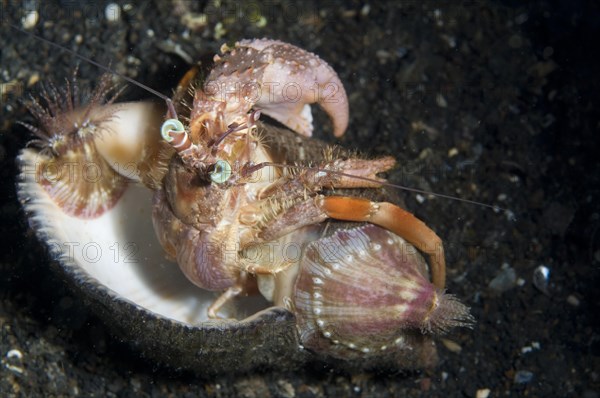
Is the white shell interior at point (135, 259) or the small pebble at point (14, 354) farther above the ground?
the white shell interior at point (135, 259)

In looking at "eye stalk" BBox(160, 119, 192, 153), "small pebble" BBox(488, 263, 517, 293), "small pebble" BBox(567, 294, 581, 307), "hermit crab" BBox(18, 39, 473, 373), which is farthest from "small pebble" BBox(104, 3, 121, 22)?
"small pebble" BBox(567, 294, 581, 307)

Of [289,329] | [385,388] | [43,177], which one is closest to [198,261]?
[289,329]

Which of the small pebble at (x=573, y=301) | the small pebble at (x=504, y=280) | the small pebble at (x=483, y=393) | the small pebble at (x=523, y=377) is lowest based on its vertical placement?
the small pebble at (x=483, y=393)

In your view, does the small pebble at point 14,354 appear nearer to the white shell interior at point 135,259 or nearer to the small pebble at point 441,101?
the white shell interior at point 135,259

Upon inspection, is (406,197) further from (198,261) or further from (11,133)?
(11,133)

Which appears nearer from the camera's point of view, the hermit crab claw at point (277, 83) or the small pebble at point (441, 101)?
the hermit crab claw at point (277, 83)

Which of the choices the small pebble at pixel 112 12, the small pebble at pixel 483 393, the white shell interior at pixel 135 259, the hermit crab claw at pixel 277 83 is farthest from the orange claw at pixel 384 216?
the small pebble at pixel 112 12

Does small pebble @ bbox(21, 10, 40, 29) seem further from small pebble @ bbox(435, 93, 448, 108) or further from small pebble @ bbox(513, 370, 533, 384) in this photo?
small pebble @ bbox(513, 370, 533, 384)
